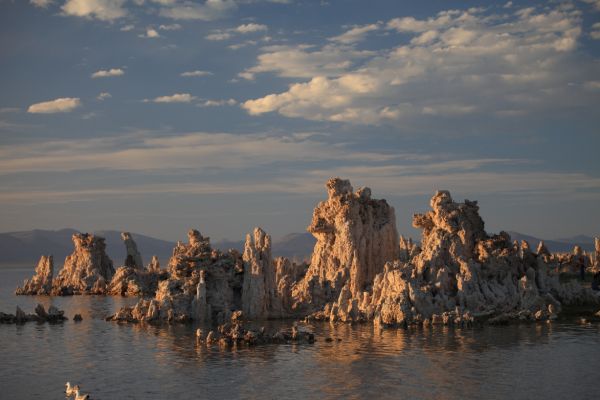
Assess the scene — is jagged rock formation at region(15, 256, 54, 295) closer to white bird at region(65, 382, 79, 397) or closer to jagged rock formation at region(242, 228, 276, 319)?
jagged rock formation at region(242, 228, 276, 319)

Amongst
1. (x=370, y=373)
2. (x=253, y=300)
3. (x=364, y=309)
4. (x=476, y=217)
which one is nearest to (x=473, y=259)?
(x=476, y=217)

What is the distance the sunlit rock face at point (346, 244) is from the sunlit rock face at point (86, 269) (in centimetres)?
5770

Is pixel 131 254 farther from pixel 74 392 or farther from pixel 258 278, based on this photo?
pixel 74 392

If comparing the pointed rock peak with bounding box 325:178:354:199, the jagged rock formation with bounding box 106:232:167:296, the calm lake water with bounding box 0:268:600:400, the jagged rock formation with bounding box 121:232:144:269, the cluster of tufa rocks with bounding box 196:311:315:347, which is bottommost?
the calm lake water with bounding box 0:268:600:400

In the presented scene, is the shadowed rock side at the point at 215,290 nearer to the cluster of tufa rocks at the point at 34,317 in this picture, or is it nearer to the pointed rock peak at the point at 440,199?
the cluster of tufa rocks at the point at 34,317

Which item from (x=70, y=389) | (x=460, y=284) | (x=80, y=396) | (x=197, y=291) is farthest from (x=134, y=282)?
(x=80, y=396)

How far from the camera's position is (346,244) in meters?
84.3

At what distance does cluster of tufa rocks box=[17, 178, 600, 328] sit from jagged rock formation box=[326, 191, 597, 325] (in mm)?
106

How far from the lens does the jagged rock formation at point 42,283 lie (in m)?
130

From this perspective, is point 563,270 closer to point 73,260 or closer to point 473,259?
point 473,259

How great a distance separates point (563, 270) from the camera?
388 feet

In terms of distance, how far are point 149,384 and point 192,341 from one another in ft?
50.4

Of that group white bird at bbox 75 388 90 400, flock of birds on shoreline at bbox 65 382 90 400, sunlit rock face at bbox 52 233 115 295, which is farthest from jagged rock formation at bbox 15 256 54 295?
white bird at bbox 75 388 90 400

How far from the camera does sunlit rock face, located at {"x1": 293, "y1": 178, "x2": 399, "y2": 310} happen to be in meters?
83.1
